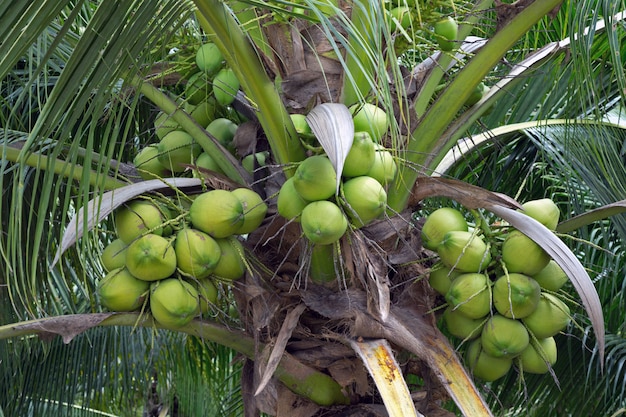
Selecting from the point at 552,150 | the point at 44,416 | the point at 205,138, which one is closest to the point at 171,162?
the point at 205,138

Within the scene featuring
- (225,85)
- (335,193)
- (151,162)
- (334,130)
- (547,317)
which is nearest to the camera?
(334,130)

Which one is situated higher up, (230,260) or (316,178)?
(316,178)

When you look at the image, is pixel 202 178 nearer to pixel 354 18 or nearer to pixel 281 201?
pixel 281 201

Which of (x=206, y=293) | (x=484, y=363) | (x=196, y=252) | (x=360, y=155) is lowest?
(x=484, y=363)

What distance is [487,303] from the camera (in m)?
1.71

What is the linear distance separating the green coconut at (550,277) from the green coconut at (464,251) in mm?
143

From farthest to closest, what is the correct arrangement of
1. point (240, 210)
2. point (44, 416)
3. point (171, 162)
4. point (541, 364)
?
point (44, 416)
point (171, 162)
point (541, 364)
point (240, 210)

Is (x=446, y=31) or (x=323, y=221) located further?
(x=446, y=31)

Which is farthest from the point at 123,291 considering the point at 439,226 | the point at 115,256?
the point at 439,226

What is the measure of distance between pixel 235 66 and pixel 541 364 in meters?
0.93

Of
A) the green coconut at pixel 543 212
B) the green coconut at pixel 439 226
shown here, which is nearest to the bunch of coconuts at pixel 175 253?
the green coconut at pixel 439 226

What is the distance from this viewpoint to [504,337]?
1690 millimetres

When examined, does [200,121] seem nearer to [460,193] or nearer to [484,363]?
[460,193]

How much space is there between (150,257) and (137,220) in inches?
3.7
